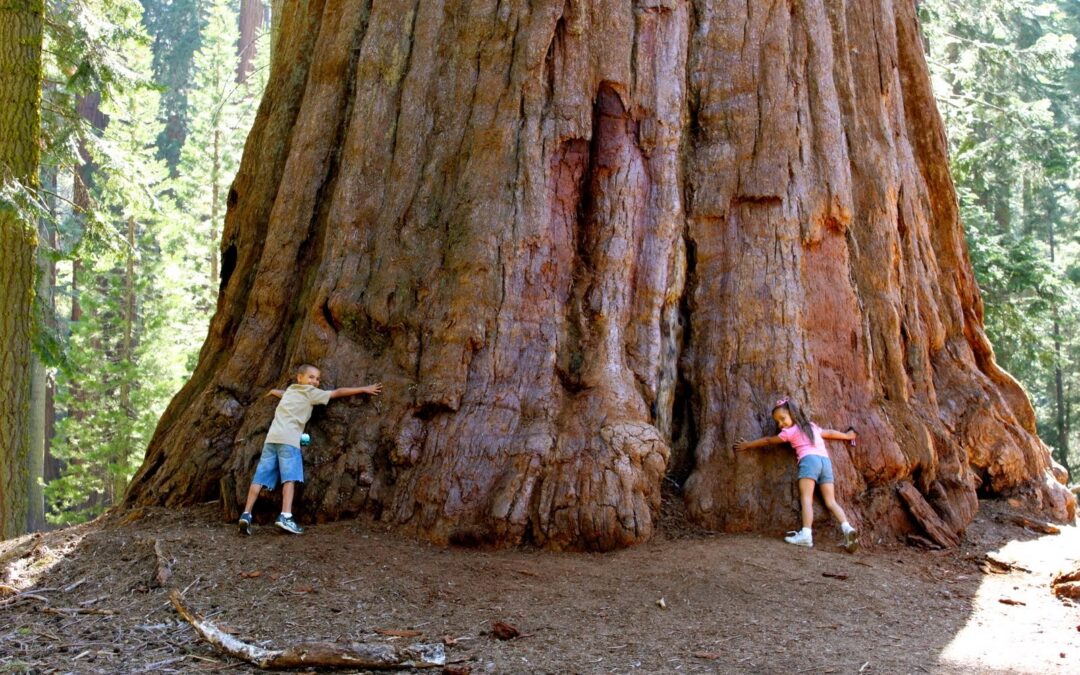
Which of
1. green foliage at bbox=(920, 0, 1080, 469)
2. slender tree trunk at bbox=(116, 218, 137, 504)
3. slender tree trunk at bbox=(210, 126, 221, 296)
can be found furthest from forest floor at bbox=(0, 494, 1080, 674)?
slender tree trunk at bbox=(210, 126, 221, 296)

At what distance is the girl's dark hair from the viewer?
6.36 m

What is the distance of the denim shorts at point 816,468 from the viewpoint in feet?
20.6

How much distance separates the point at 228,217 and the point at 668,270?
403cm

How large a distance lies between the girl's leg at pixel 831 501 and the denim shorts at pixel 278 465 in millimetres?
3520

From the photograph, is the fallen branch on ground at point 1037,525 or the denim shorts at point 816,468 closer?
the denim shorts at point 816,468

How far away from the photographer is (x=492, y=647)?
4.42 meters

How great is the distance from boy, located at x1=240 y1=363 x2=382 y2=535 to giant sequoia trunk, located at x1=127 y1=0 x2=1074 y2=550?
16cm

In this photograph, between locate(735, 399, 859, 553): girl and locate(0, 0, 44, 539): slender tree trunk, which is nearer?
locate(735, 399, 859, 553): girl

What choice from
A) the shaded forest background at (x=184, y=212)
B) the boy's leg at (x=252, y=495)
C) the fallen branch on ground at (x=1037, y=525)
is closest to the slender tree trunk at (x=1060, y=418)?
the shaded forest background at (x=184, y=212)

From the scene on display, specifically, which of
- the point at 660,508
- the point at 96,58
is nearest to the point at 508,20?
the point at 660,508

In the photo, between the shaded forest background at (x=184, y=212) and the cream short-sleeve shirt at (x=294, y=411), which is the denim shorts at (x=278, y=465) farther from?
the shaded forest background at (x=184, y=212)

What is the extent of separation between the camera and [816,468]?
6.29m

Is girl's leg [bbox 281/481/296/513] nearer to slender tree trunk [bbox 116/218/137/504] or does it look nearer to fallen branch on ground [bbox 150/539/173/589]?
fallen branch on ground [bbox 150/539/173/589]

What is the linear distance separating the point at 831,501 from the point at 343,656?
3598 millimetres
